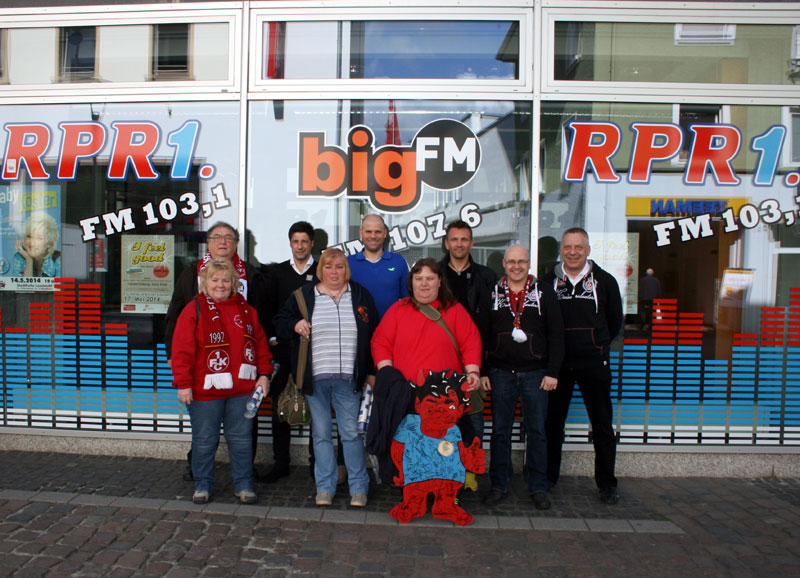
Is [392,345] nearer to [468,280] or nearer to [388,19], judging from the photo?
[468,280]

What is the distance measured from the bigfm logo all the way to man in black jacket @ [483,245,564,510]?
1266 mm

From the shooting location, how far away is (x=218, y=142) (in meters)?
5.25

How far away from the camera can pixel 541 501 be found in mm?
4273

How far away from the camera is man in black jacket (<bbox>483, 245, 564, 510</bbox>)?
4.16 meters

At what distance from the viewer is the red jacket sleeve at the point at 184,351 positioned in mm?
3943

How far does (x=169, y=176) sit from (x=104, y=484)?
260 centimetres

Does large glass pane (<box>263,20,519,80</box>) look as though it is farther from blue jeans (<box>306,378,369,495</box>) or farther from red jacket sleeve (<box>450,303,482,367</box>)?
blue jeans (<box>306,378,369,495</box>)

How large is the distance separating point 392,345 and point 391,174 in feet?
5.76

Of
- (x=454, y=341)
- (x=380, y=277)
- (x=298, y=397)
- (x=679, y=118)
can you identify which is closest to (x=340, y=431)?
(x=298, y=397)

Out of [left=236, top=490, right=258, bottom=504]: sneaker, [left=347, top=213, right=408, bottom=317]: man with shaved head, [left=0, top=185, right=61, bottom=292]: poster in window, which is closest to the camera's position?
[left=236, top=490, right=258, bottom=504]: sneaker

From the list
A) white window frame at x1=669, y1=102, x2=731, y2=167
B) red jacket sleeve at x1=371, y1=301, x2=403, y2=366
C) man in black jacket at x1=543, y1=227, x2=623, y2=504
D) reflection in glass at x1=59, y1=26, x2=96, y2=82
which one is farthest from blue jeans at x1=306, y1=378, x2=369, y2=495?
reflection in glass at x1=59, y1=26, x2=96, y2=82

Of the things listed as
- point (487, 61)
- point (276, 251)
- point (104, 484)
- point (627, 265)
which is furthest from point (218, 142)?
point (627, 265)

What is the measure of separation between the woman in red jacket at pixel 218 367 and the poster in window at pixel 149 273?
138cm

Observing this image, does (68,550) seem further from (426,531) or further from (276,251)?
(276,251)
